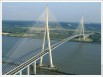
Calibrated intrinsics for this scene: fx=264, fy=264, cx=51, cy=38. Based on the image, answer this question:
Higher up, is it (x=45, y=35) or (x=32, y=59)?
(x=45, y=35)

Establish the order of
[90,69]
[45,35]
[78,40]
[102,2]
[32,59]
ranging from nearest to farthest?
1. [102,2]
2. [32,59]
3. [90,69]
4. [45,35]
5. [78,40]

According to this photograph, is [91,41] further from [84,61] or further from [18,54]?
[18,54]

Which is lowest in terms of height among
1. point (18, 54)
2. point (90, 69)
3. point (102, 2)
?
point (90, 69)

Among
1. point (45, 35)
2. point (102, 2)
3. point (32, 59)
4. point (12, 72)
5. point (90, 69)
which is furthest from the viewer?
point (45, 35)

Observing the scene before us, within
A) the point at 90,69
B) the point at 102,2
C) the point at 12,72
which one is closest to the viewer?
the point at 102,2

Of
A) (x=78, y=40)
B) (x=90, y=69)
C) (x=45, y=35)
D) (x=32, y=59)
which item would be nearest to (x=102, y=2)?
(x=32, y=59)

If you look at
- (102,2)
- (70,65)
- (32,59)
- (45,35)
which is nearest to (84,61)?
(70,65)

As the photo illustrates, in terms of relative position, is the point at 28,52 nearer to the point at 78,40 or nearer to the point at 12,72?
the point at 12,72

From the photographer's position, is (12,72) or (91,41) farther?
(91,41)

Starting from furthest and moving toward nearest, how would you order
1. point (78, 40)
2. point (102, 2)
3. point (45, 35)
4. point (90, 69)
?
point (78, 40), point (45, 35), point (90, 69), point (102, 2)
